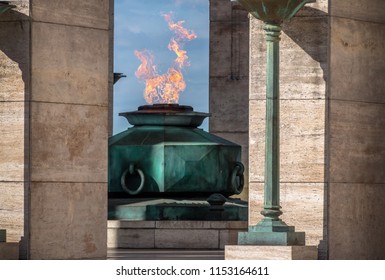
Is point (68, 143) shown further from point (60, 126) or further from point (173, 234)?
point (173, 234)

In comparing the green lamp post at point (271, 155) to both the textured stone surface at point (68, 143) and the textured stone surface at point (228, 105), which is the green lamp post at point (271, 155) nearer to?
the textured stone surface at point (68, 143)

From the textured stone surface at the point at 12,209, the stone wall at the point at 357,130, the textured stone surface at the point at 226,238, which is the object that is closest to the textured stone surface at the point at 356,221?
the stone wall at the point at 357,130

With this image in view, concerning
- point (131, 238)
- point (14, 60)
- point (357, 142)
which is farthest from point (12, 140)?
point (131, 238)

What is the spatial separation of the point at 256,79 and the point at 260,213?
1.78 meters

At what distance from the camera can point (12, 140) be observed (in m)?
26.1

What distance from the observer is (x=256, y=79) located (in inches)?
1017

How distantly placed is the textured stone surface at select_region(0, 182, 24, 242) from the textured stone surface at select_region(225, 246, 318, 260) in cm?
316

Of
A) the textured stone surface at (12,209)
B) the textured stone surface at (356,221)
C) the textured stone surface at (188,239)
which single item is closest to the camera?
the textured stone surface at (356,221)

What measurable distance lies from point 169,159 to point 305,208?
7.09 meters

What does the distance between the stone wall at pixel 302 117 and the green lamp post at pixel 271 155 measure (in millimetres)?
1034

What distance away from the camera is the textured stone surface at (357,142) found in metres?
25.7

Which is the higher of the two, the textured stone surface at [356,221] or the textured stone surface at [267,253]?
the textured stone surface at [356,221]

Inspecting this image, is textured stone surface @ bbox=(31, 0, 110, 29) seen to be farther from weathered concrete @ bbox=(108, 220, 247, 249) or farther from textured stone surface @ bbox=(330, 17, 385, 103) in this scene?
weathered concrete @ bbox=(108, 220, 247, 249)

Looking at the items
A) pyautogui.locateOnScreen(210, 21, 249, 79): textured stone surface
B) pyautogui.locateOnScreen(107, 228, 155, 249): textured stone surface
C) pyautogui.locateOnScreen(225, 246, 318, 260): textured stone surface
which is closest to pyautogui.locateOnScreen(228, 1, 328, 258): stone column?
pyautogui.locateOnScreen(225, 246, 318, 260): textured stone surface
